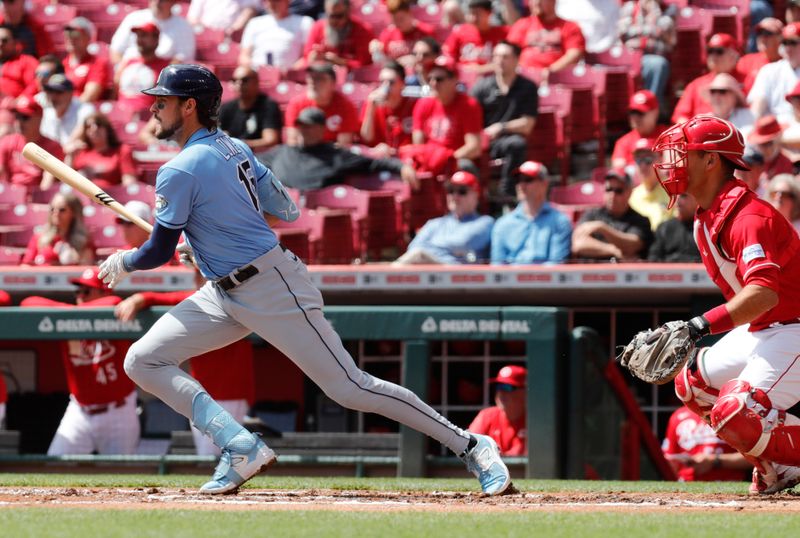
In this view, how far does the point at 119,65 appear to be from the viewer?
Result: 12.5 metres

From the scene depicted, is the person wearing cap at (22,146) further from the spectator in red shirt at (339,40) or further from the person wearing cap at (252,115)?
the spectator in red shirt at (339,40)

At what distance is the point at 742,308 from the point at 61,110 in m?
8.02

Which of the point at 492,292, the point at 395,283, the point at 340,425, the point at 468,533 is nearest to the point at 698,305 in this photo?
the point at 492,292

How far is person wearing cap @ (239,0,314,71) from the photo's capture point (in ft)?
40.2

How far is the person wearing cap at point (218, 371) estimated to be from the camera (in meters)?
7.50

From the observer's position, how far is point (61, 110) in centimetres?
1153

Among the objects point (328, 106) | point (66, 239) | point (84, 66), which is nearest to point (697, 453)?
point (66, 239)

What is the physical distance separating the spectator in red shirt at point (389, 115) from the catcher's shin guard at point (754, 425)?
19.7ft

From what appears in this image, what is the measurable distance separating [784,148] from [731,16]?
8.95 ft

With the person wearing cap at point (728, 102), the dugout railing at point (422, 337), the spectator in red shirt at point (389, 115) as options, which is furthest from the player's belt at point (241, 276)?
the spectator in red shirt at point (389, 115)

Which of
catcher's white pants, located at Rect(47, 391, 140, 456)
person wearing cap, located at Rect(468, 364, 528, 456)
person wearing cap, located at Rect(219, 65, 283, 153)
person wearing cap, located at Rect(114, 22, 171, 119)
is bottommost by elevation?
catcher's white pants, located at Rect(47, 391, 140, 456)

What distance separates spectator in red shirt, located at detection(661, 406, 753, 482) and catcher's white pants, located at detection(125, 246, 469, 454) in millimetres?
2625

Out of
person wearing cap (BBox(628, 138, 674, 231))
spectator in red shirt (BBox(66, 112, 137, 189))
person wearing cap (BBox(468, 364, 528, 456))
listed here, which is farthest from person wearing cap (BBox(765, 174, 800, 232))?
spectator in red shirt (BBox(66, 112, 137, 189))

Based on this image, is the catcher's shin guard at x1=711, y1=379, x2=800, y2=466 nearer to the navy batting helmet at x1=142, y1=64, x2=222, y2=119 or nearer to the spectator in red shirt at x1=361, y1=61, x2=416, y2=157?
the navy batting helmet at x1=142, y1=64, x2=222, y2=119
